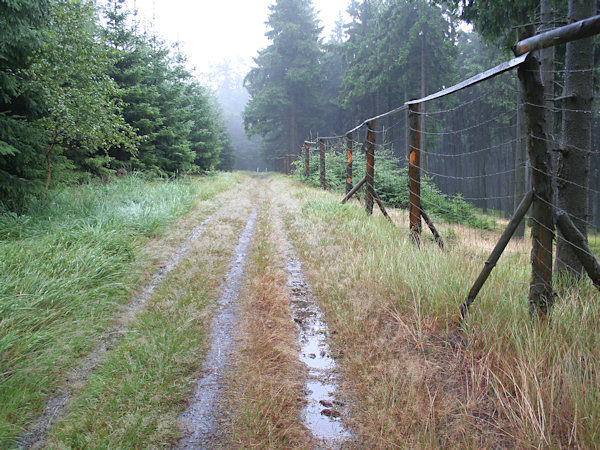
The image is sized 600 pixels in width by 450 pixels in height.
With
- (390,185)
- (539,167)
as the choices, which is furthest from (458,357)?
(390,185)

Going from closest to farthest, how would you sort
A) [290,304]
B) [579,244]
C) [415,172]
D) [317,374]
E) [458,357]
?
[579,244]
[458,357]
[317,374]
[290,304]
[415,172]

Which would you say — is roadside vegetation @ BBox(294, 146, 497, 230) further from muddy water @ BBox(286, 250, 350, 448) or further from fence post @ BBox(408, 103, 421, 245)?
muddy water @ BBox(286, 250, 350, 448)

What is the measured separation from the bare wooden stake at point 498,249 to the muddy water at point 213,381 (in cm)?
195

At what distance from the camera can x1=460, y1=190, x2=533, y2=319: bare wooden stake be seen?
2400 millimetres

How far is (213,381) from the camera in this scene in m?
2.43

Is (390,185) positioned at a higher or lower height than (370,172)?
lower

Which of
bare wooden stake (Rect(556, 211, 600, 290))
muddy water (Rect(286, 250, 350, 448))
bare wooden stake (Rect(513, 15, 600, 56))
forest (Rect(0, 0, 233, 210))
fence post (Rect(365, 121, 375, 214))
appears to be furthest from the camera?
fence post (Rect(365, 121, 375, 214))

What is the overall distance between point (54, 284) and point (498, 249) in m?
4.00

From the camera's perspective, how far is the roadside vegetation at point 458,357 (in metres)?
1.79

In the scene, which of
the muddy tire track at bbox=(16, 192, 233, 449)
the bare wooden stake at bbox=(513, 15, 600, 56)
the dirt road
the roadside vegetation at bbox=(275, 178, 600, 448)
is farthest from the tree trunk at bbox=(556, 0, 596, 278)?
the muddy tire track at bbox=(16, 192, 233, 449)

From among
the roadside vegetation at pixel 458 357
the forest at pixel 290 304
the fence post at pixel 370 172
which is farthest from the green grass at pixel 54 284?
the fence post at pixel 370 172

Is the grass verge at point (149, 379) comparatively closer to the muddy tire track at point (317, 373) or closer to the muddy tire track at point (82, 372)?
the muddy tire track at point (82, 372)

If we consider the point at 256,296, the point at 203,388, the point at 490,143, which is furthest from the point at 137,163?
the point at 490,143

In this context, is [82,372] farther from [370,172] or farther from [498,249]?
[370,172]
